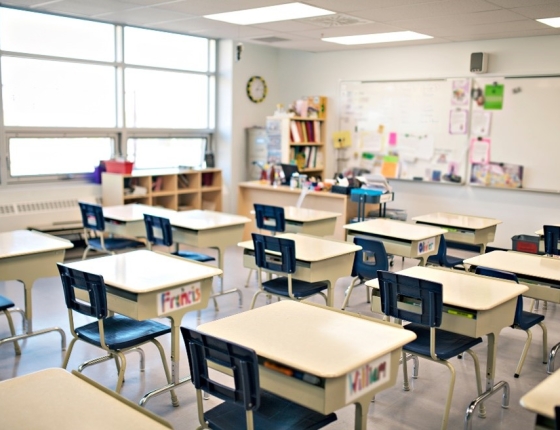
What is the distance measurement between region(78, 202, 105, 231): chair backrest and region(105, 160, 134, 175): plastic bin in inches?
66.8

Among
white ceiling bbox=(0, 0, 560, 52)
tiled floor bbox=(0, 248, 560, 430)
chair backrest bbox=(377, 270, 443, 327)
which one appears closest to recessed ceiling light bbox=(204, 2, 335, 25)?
white ceiling bbox=(0, 0, 560, 52)

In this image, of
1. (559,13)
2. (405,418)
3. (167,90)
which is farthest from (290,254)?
(167,90)

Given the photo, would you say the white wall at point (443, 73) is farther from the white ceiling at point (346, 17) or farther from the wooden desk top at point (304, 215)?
the wooden desk top at point (304, 215)

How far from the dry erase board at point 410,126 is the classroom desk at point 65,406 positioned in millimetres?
6681

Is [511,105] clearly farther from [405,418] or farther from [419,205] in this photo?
[405,418]

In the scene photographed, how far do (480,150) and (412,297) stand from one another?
5.05 m

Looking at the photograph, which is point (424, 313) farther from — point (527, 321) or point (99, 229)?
point (99, 229)

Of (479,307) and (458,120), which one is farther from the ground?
(458,120)

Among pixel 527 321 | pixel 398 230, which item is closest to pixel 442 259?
pixel 398 230

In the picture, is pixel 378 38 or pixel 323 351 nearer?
pixel 323 351

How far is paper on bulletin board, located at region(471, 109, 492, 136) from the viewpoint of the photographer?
7656 millimetres

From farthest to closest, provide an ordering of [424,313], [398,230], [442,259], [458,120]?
[458,120]
[442,259]
[398,230]
[424,313]

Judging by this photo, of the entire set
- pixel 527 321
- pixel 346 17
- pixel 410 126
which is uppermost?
pixel 346 17

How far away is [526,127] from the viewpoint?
289 inches
